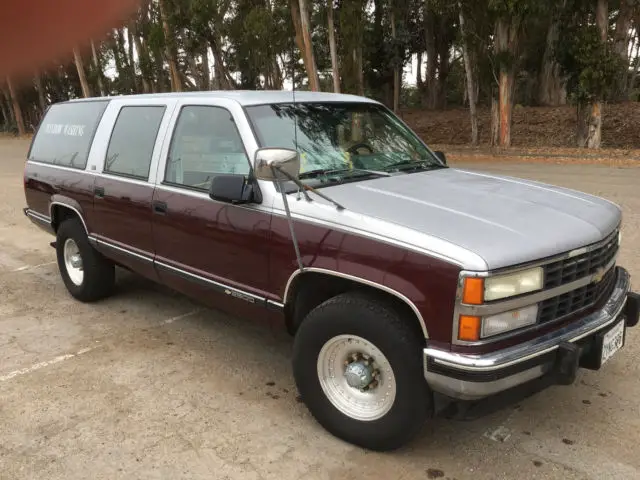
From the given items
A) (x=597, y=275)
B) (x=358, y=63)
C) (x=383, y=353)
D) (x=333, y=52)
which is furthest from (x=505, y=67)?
(x=383, y=353)

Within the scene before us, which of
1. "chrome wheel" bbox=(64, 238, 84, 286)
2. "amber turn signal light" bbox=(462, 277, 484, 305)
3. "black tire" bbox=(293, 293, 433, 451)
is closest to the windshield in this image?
"black tire" bbox=(293, 293, 433, 451)

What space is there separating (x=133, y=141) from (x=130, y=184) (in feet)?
1.17

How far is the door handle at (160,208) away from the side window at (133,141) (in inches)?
10.5

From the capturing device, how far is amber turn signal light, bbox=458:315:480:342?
2469mm

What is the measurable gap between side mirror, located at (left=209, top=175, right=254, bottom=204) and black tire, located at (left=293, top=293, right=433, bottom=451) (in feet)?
2.50

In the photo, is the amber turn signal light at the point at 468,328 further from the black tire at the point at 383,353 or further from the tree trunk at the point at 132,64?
the tree trunk at the point at 132,64

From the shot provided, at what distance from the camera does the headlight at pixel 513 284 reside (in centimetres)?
245

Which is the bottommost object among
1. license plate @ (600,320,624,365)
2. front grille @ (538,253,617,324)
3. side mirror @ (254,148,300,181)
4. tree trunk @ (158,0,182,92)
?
license plate @ (600,320,624,365)

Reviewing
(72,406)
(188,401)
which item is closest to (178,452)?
(188,401)

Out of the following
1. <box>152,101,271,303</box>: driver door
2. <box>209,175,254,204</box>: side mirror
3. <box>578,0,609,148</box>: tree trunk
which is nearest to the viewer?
<box>209,175,254,204</box>: side mirror

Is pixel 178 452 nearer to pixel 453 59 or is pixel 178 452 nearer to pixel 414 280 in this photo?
pixel 414 280

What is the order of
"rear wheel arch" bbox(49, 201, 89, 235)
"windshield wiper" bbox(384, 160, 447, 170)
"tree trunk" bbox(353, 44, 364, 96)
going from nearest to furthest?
"windshield wiper" bbox(384, 160, 447, 170), "rear wheel arch" bbox(49, 201, 89, 235), "tree trunk" bbox(353, 44, 364, 96)

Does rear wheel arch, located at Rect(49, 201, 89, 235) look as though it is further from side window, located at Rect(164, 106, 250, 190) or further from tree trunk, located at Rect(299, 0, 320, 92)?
tree trunk, located at Rect(299, 0, 320, 92)

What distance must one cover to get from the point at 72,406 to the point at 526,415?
2.67 m
